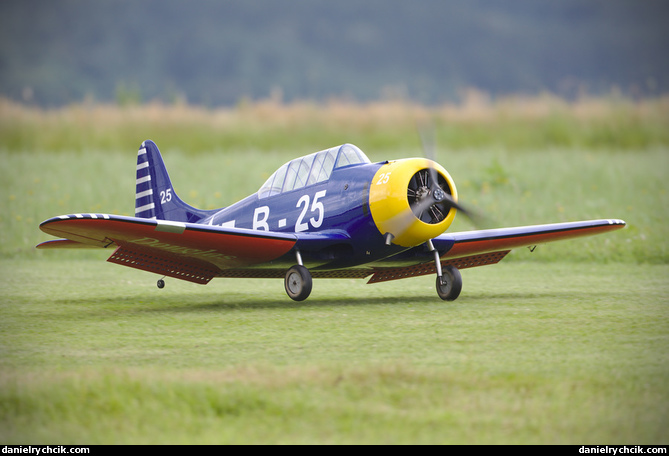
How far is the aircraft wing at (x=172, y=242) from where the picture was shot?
782 cm

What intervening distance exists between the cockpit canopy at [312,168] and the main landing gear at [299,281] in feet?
3.85

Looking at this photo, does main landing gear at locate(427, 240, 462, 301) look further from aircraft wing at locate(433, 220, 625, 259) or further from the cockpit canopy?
the cockpit canopy

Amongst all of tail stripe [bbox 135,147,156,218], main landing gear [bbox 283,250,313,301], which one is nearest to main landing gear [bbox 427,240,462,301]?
main landing gear [bbox 283,250,313,301]

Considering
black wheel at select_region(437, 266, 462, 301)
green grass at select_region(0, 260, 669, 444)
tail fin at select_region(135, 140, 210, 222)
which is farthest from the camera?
tail fin at select_region(135, 140, 210, 222)

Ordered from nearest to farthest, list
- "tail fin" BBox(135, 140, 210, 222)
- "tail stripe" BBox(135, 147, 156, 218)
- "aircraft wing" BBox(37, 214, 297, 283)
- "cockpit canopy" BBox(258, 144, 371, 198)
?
"aircraft wing" BBox(37, 214, 297, 283) → "cockpit canopy" BBox(258, 144, 371, 198) → "tail fin" BBox(135, 140, 210, 222) → "tail stripe" BBox(135, 147, 156, 218)

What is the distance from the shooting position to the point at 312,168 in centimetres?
983

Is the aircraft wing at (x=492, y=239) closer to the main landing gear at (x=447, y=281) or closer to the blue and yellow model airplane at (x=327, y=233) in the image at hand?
the blue and yellow model airplane at (x=327, y=233)

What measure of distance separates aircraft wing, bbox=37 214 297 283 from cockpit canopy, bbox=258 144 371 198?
1.16 metres

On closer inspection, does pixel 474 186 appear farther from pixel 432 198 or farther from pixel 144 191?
pixel 432 198

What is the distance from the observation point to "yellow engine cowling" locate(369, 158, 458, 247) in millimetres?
8586

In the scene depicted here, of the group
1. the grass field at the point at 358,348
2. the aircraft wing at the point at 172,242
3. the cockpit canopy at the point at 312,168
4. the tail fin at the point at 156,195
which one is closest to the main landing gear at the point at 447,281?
the grass field at the point at 358,348

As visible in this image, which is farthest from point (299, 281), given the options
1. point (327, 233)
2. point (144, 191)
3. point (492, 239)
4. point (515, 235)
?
point (144, 191)

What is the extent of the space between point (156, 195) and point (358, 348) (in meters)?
6.54
